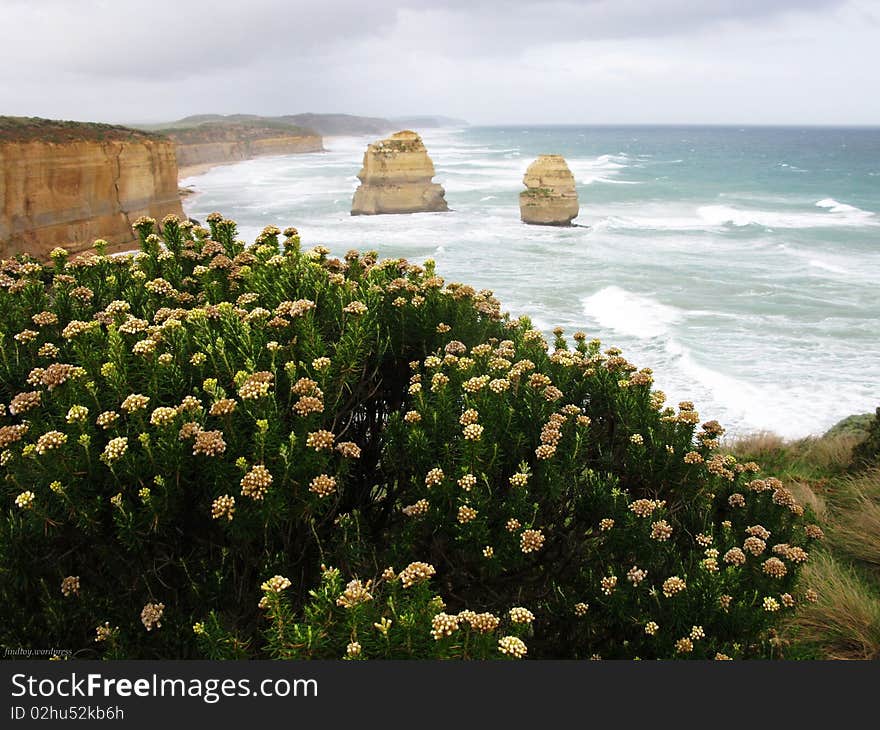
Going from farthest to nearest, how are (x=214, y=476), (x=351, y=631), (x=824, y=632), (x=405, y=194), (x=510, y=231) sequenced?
(x=405, y=194) → (x=510, y=231) → (x=824, y=632) → (x=214, y=476) → (x=351, y=631)

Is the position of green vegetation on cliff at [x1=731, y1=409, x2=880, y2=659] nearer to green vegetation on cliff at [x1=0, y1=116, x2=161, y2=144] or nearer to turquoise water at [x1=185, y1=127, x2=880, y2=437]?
turquoise water at [x1=185, y1=127, x2=880, y2=437]

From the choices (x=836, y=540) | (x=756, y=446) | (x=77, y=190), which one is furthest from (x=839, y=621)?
(x=77, y=190)

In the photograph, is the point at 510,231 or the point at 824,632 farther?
the point at 510,231

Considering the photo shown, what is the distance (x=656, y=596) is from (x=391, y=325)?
295 cm

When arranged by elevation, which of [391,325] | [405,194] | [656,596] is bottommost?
[656,596]

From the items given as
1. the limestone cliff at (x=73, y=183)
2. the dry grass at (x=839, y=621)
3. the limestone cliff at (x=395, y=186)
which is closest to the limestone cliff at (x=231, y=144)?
the limestone cliff at (x=395, y=186)

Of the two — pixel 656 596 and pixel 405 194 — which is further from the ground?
pixel 405 194

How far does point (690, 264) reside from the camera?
Result: 118 ft

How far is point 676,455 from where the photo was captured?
14.8ft

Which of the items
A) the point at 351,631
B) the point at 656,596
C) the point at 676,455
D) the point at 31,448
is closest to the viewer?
the point at 351,631

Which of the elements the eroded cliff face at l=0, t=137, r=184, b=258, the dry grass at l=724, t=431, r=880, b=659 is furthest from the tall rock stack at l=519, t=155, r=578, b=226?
the dry grass at l=724, t=431, r=880, b=659

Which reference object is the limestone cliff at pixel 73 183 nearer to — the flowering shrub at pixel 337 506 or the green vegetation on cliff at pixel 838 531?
the green vegetation on cliff at pixel 838 531

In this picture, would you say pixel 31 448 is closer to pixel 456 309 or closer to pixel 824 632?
pixel 456 309

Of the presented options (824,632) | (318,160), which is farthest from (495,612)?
(318,160)
